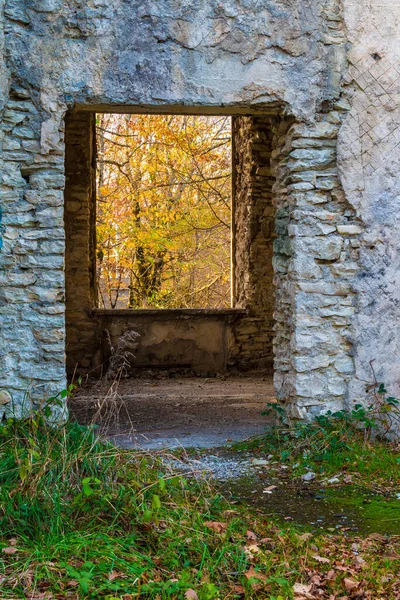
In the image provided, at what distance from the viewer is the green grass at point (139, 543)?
325 cm

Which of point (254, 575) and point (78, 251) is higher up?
point (78, 251)

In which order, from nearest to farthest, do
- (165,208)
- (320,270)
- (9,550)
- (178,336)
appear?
1. (9,550)
2. (320,270)
3. (178,336)
4. (165,208)

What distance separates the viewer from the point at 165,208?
1448 cm

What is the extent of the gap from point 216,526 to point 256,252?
6.95 meters

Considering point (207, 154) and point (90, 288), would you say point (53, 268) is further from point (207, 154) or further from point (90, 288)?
point (207, 154)

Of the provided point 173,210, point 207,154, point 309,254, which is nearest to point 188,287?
point 173,210

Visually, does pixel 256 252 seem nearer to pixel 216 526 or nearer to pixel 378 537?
pixel 378 537

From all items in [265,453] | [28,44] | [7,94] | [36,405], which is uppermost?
[28,44]

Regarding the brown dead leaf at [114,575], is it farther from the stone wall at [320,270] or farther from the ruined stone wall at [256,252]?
the ruined stone wall at [256,252]

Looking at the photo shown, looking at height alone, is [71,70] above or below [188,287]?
above

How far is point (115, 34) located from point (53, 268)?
175 cm

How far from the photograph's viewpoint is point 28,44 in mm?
5367

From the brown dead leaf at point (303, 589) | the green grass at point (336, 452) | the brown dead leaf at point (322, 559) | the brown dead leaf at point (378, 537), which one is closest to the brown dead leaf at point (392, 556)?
the brown dead leaf at point (378, 537)

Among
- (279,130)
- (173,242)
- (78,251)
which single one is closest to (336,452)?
(279,130)
